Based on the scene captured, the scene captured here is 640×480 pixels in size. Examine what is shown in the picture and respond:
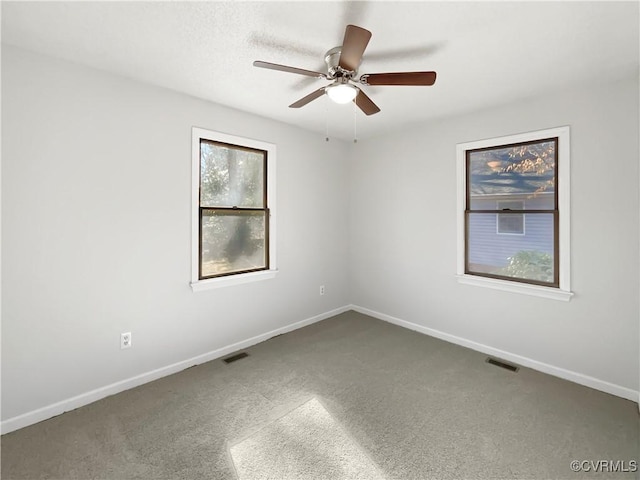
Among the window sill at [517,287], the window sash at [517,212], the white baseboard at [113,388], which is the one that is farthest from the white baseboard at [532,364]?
the white baseboard at [113,388]

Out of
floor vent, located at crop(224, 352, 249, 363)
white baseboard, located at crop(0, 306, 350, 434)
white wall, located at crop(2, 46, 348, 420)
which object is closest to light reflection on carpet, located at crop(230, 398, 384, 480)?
floor vent, located at crop(224, 352, 249, 363)

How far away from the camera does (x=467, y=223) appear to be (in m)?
3.33

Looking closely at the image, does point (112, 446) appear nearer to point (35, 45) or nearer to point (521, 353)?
point (35, 45)

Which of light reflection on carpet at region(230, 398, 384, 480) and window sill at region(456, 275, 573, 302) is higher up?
window sill at region(456, 275, 573, 302)

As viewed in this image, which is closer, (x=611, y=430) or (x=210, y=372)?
(x=611, y=430)

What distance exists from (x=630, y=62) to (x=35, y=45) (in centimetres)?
409

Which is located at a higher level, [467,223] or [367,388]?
[467,223]

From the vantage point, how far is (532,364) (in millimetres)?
2855

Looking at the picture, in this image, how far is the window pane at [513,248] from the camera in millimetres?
2832

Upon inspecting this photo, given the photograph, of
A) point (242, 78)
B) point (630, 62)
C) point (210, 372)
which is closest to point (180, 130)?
point (242, 78)

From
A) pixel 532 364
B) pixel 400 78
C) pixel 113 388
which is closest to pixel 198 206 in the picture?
pixel 113 388

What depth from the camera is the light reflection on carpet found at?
1.69 meters

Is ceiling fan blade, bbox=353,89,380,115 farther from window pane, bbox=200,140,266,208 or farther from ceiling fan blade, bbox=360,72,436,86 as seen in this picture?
window pane, bbox=200,140,266,208

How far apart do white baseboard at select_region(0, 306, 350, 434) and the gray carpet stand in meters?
0.06
